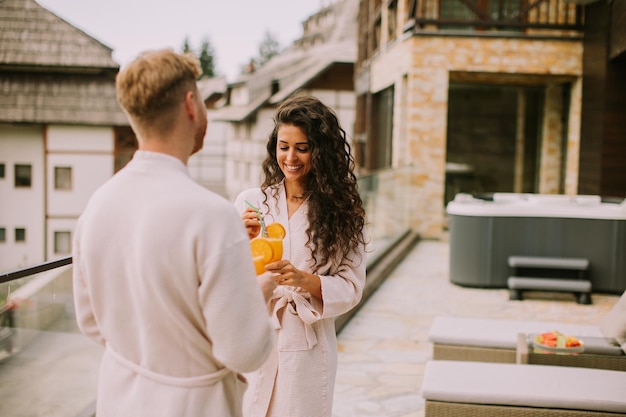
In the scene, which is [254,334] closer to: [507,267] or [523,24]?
[507,267]

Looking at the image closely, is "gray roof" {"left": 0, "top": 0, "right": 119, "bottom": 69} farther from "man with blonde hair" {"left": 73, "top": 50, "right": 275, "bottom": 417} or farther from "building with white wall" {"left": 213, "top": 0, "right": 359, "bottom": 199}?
"man with blonde hair" {"left": 73, "top": 50, "right": 275, "bottom": 417}

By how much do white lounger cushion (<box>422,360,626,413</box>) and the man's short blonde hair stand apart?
2416mm

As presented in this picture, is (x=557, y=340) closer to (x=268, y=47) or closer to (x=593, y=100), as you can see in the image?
(x=593, y=100)

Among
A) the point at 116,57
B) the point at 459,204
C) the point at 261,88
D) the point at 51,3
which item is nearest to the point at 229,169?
the point at 261,88

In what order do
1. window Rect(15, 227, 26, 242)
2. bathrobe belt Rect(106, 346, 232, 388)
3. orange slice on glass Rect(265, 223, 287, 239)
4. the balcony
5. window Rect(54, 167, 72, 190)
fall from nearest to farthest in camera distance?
1. bathrobe belt Rect(106, 346, 232, 388)
2. orange slice on glass Rect(265, 223, 287, 239)
3. the balcony
4. window Rect(54, 167, 72, 190)
5. window Rect(15, 227, 26, 242)

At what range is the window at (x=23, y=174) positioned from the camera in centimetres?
2653

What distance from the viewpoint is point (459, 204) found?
28.5ft

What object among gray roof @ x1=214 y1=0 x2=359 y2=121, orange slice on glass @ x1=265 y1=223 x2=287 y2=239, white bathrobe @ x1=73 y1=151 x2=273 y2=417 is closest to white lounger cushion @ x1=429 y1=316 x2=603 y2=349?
orange slice on glass @ x1=265 y1=223 x2=287 y2=239

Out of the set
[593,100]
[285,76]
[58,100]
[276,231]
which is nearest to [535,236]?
[593,100]

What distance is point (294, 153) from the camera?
2602 millimetres

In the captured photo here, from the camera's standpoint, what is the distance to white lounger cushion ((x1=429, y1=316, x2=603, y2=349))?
462cm

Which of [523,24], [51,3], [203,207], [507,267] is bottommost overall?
[507,267]

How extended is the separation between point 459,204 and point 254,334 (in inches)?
290

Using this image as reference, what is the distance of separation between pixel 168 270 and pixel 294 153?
116 centimetres
